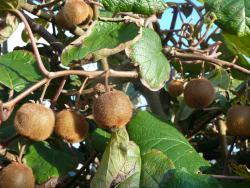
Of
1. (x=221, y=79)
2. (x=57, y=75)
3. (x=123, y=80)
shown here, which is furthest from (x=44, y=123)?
(x=221, y=79)

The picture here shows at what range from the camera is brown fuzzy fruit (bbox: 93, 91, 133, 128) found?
1253 millimetres

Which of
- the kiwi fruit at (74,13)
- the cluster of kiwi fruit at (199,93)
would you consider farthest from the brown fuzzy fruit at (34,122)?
the cluster of kiwi fruit at (199,93)

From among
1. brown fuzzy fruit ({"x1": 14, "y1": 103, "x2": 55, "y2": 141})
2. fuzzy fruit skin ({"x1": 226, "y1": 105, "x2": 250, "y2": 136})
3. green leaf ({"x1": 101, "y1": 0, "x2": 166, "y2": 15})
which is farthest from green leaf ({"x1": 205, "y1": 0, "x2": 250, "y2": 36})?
brown fuzzy fruit ({"x1": 14, "y1": 103, "x2": 55, "y2": 141})

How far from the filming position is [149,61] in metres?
1.38

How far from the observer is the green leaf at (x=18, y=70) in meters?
1.44

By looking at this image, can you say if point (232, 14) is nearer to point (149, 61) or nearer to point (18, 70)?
point (149, 61)

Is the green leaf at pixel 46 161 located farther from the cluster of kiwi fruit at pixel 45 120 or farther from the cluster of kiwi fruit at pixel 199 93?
the cluster of kiwi fruit at pixel 199 93

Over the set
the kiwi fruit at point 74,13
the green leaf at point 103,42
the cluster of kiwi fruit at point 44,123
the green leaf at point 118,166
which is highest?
the green leaf at point 103,42

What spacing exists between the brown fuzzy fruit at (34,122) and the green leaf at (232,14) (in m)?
0.46

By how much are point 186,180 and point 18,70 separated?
58cm

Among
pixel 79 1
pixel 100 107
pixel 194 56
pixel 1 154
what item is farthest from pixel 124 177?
pixel 79 1

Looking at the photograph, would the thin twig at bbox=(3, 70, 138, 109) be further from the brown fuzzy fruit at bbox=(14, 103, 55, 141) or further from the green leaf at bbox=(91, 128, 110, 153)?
the green leaf at bbox=(91, 128, 110, 153)

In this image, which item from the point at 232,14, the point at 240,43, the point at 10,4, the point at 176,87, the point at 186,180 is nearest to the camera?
the point at 186,180

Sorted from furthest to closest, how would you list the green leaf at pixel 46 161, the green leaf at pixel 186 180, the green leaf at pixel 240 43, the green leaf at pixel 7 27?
the green leaf at pixel 7 27 → the green leaf at pixel 240 43 → the green leaf at pixel 46 161 → the green leaf at pixel 186 180
